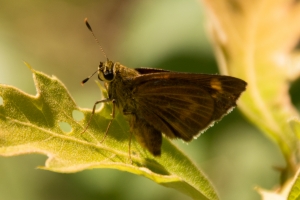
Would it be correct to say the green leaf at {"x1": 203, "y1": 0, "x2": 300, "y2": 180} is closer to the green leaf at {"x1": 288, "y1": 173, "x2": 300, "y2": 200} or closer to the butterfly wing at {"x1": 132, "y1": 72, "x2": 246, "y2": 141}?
the butterfly wing at {"x1": 132, "y1": 72, "x2": 246, "y2": 141}

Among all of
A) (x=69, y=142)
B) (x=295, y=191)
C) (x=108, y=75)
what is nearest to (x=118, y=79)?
(x=108, y=75)

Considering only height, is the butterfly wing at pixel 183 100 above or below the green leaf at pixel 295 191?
above

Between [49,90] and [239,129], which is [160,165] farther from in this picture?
[239,129]

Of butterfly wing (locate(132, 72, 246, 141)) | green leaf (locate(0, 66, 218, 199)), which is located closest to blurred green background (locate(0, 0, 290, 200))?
butterfly wing (locate(132, 72, 246, 141))

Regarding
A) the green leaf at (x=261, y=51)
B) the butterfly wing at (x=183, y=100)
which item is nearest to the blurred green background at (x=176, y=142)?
the green leaf at (x=261, y=51)

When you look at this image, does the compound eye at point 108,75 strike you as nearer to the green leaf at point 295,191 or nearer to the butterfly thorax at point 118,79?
the butterfly thorax at point 118,79
